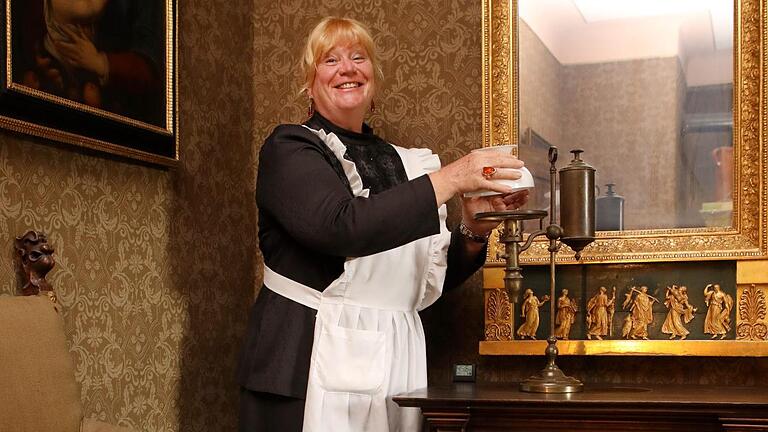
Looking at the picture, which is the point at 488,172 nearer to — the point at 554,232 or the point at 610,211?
the point at 554,232

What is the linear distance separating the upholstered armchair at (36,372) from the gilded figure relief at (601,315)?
1444 millimetres

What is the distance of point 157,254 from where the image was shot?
9.61ft

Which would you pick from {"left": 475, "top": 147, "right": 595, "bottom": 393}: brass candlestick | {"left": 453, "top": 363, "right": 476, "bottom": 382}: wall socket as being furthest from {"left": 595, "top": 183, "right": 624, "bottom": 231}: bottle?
{"left": 453, "top": 363, "right": 476, "bottom": 382}: wall socket

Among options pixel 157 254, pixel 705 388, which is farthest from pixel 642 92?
pixel 157 254

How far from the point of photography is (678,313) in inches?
111

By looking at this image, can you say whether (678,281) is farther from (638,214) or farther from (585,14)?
(585,14)

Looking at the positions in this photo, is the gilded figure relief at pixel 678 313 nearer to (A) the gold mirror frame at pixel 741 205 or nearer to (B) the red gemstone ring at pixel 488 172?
(A) the gold mirror frame at pixel 741 205

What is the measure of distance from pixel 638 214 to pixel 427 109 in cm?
82

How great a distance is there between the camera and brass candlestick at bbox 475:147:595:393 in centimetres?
237

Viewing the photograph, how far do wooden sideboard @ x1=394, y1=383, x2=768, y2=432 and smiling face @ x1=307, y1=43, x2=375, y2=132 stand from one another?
88cm

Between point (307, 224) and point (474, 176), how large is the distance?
1.44 ft

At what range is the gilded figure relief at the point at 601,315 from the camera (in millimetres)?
2902

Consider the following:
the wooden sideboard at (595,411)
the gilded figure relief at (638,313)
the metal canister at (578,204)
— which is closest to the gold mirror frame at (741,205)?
the gilded figure relief at (638,313)

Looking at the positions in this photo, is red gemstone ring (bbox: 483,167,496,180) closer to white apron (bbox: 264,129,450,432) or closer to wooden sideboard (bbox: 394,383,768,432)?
white apron (bbox: 264,129,450,432)
